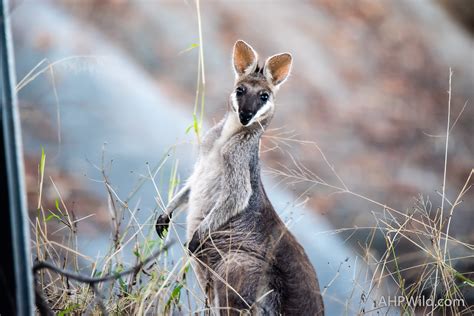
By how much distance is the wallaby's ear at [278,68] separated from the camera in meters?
3.08

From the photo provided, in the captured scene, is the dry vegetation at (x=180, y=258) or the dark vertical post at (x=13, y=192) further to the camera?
the dry vegetation at (x=180, y=258)

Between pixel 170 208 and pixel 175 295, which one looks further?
pixel 170 208

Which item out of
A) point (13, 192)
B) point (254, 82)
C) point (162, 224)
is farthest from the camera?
point (162, 224)

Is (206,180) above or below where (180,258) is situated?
above

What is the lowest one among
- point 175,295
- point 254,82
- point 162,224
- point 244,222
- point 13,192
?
point 175,295

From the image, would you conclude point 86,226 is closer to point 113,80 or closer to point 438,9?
point 113,80

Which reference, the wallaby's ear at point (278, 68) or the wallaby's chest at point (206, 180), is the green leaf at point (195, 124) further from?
the wallaby's ear at point (278, 68)

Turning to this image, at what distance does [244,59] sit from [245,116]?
311 millimetres

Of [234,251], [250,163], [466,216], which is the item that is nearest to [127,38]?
[250,163]

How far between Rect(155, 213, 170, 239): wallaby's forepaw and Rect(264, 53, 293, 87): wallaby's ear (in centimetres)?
84

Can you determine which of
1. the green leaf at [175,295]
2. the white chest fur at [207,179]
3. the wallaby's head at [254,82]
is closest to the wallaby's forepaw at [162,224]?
the white chest fur at [207,179]

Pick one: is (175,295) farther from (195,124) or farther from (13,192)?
(13,192)

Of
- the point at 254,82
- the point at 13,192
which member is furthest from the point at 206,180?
the point at 13,192

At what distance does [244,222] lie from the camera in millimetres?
3193
